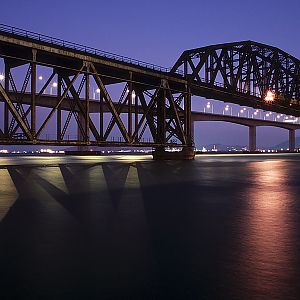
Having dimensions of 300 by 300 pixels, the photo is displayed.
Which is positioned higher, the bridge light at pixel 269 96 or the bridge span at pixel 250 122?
the bridge light at pixel 269 96

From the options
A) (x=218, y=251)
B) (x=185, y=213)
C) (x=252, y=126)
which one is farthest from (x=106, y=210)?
(x=252, y=126)

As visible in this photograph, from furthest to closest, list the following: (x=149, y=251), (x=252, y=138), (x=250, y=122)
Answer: (x=252, y=138), (x=250, y=122), (x=149, y=251)

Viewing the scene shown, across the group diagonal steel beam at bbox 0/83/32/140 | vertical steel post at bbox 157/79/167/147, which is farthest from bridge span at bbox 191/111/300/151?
diagonal steel beam at bbox 0/83/32/140

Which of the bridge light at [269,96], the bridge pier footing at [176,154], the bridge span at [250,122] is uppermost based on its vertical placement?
the bridge light at [269,96]

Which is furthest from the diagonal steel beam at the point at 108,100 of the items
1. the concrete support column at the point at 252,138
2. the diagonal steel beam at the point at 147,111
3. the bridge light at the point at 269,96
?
the concrete support column at the point at 252,138

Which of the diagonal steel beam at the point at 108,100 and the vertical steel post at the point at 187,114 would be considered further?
the vertical steel post at the point at 187,114

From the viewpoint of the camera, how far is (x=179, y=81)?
57.0 metres

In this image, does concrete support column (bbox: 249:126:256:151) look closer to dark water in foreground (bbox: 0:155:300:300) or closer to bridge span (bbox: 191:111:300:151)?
bridge span (bbox: 191:111:300:151)

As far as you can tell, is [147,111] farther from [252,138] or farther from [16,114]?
[252,138]

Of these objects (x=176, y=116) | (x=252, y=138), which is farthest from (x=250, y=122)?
(x=176, y=116)

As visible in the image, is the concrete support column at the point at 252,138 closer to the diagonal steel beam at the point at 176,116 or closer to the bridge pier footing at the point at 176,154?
the bridge pier footing at the point at 176,154

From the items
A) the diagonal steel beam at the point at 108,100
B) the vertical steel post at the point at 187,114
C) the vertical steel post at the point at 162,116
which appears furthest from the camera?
the vertical steel post at the point at 187,114

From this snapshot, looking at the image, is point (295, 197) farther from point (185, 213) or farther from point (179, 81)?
point (179, 81)

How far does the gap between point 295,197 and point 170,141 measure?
41.9 metres
